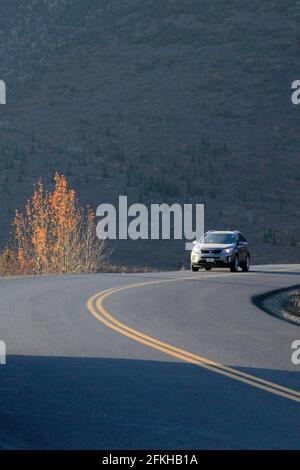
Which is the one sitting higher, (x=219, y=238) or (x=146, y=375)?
(x=219, y=238)

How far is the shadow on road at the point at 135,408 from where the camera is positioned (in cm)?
965

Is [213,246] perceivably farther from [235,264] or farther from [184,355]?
[184,355]

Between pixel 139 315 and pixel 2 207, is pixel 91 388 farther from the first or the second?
pixel 2 207

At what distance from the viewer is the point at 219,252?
39031 millimetres

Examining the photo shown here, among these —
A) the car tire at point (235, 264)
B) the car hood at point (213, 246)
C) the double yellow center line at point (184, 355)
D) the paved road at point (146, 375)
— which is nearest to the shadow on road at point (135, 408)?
the paved road at point (146, 375)

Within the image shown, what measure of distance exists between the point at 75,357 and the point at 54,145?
65.4m

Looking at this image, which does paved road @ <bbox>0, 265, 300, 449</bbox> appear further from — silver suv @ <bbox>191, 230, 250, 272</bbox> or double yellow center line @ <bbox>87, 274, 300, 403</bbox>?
silver suv @ <bbox>191, 230, 250, 272</bbox>

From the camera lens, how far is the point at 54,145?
262 feet

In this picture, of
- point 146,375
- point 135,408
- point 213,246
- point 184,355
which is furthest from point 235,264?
point 135,408

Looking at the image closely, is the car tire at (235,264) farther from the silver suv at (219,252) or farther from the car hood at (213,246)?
the car hood at (213,246)

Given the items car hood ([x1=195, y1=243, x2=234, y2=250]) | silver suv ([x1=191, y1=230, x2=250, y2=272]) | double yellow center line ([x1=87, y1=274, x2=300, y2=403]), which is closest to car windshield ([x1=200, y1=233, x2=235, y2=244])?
silver suv ([x1=191, y1=230, x2=250, y2=272])

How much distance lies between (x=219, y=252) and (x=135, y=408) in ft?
91.6

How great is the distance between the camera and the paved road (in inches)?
392
